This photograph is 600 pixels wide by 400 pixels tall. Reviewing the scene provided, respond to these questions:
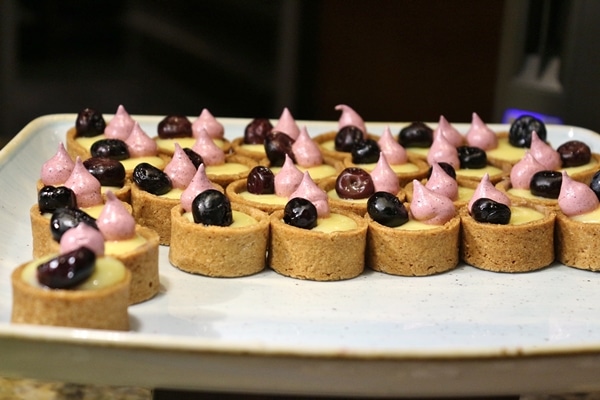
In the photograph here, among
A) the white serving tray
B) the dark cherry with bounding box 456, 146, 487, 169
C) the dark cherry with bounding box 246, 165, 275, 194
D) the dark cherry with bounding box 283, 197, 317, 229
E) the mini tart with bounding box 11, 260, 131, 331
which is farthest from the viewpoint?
the dark cherry with bounding box 456, 146, 487, 169

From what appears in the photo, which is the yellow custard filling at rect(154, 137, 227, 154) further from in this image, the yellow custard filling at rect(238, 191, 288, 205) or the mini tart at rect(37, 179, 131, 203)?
the yellow custard filling at rect(238, 191, 288, 205)

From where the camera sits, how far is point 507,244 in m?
3.08

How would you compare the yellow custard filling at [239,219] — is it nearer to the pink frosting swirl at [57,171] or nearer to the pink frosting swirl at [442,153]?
the pink frosting swirl at [57,171]

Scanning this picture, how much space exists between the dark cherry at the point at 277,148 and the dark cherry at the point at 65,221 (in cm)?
113

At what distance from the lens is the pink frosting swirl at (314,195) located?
10.1 ft

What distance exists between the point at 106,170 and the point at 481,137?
168cm

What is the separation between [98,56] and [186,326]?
379 cm

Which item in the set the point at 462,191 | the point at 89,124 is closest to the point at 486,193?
the point at 462,191

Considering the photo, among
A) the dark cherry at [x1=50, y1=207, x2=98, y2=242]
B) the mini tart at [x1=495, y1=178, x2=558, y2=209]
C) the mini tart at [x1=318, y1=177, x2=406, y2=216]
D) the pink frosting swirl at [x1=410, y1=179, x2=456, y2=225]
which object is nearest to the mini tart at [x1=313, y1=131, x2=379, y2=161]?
the mini tart at [x1=318, y1=177, x2=406, y2=216]

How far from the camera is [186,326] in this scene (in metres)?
2.57

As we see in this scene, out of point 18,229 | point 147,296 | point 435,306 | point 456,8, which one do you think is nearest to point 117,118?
point 18,229

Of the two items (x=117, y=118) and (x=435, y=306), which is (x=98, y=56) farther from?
(x=435, y=306)

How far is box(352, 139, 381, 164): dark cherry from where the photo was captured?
12.2 ft

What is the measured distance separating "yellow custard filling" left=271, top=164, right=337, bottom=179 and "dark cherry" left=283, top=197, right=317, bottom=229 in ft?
2.01
